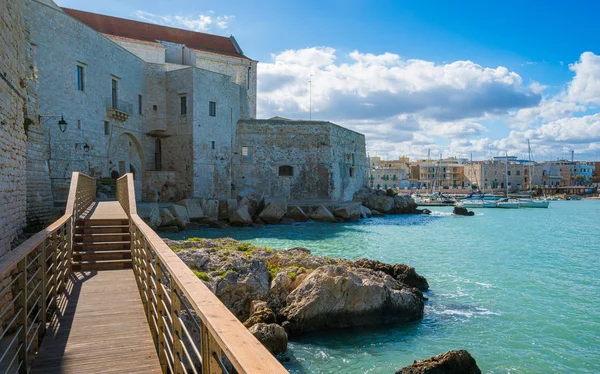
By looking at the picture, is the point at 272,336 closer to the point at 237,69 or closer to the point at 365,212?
the point at 365,212

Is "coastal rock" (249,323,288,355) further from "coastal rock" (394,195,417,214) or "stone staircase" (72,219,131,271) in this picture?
"coastal rock" (394,195,417,214)

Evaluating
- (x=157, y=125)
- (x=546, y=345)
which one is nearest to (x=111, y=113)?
(x=157, y=125)

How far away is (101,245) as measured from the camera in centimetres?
828

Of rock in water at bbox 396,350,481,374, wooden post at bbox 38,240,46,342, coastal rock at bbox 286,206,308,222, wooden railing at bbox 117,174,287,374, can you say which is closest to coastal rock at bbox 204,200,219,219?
coastal rock at bbox 286,206,308,222

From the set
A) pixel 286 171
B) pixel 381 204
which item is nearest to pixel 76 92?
pixel 286 171

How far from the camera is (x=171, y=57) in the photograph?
3316cm

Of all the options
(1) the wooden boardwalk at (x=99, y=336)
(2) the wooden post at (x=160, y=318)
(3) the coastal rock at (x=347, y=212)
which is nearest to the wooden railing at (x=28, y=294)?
(1) the wooden boardwalk at (x=99, y=336)

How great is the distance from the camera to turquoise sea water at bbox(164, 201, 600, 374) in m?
7.69

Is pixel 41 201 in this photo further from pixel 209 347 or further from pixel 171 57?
pixel 171 57

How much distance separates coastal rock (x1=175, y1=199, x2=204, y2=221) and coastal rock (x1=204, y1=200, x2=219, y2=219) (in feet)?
2.47

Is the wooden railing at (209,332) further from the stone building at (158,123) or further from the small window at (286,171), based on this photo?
the small window at (286,171)

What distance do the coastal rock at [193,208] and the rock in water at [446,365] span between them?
19.8m

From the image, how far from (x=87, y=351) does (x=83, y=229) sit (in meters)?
5.47

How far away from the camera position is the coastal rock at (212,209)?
1033 inches
